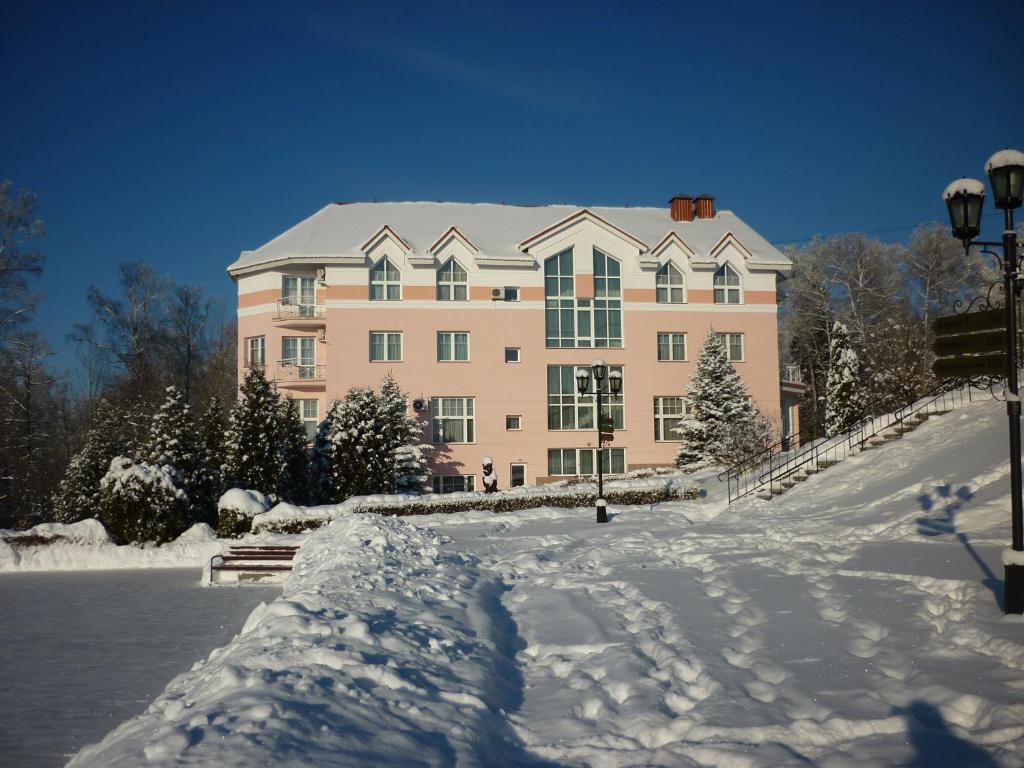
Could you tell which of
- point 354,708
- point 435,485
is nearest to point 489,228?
point 435,485

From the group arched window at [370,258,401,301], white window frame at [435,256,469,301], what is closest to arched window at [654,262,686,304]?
white window frame at [435,256,469,301]

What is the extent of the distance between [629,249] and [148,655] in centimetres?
2769

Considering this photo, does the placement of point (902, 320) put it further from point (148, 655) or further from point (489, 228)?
point (148, 655)

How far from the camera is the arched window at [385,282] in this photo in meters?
31.5

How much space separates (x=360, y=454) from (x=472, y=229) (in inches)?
537

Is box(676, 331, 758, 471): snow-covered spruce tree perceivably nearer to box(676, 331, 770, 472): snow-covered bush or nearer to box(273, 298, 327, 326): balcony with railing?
box(676, 331, 770, 472): snow-covered bush

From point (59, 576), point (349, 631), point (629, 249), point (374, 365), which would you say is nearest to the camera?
point (349, 631)

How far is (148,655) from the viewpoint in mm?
9164

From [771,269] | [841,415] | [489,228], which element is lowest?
[841,415]

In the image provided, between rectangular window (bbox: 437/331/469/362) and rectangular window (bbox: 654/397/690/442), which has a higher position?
rectangular window (bbox: 437/331/469/362)

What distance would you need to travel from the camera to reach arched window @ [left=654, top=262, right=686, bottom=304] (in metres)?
33.7

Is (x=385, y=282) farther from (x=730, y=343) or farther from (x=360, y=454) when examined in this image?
(x=730, y=343)

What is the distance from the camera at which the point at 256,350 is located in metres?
33.1

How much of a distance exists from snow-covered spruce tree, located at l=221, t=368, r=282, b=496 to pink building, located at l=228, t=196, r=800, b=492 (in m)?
6.35
